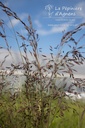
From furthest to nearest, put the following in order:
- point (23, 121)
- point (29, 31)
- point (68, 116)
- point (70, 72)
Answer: point (68, 116)
point (23, 121)
point (29, 31)
point (70, 72)

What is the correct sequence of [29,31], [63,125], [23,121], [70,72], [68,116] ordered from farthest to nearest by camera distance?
1. [68,116]
2. [63,125]
3. [23,121]
4. [29,31]
5. [70,72]

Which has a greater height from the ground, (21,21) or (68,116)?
(21,21)

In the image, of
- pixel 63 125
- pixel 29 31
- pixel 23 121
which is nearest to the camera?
pixel 29 31

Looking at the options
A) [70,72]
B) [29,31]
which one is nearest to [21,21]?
[29,31]

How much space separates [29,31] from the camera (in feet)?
6.28

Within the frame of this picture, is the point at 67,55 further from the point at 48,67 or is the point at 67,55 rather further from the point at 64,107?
the point at 64,107

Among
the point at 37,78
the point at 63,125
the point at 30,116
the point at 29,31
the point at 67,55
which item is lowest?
the point at 63,125

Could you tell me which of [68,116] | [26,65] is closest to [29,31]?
[26,65]

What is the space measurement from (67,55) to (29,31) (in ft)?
1.14

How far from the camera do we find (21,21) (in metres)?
1.86

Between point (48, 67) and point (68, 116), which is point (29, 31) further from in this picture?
point (68, 116)

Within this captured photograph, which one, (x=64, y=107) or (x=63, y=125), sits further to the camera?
(x=63, y=125)

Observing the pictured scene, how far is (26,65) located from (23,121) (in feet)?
1.55

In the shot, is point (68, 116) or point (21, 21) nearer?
point (21, 21)
